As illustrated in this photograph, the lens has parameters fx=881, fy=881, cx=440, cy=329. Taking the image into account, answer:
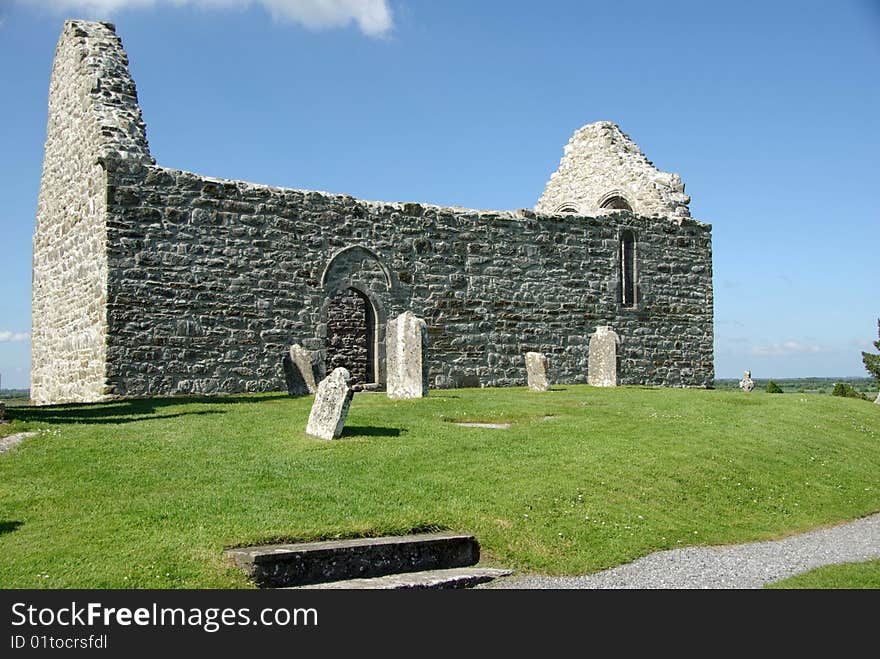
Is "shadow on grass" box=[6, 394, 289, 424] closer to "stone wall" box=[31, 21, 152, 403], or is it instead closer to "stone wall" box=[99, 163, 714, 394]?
"stone wall" box=[99, 163, 714, 394]

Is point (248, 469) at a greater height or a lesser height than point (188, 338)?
lesser

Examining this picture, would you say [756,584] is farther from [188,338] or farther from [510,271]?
[510,271]

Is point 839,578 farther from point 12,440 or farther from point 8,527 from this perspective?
point 12,440

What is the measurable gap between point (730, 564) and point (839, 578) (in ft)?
3.31

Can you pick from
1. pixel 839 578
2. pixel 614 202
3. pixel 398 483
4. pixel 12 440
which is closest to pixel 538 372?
pixel 614 202

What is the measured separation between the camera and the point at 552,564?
27.4 ft

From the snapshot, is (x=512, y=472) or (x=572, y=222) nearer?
(x=512, y=472)

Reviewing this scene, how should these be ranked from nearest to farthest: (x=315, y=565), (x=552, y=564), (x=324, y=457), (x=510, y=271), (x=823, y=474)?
(x=315, y=565) → (x=552, y=564) → (x=324, y=457) → (x=823, y=474) → (x=510, y=271)

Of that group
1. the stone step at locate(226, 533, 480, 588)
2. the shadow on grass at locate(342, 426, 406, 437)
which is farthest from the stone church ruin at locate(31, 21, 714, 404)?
the stone step at locate(226, 533, 480, 588)

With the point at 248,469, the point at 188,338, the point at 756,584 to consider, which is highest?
the point at 188,338

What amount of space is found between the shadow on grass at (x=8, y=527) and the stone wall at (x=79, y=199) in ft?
33.7

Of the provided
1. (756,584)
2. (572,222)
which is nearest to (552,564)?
(756,584)

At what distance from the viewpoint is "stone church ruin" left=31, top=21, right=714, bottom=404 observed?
1850cm

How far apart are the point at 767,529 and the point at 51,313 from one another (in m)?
17.3
